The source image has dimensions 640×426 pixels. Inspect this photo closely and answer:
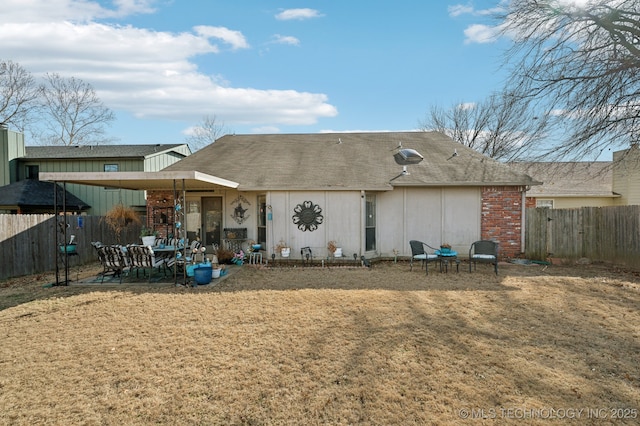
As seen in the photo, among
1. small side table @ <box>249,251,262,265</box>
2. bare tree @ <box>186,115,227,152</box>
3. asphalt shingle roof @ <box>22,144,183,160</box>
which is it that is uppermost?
bare tree @ <box>186,115,227,152</box>

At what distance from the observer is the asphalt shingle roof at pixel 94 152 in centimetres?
1836

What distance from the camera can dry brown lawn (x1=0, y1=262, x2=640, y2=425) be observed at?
318 centimetres

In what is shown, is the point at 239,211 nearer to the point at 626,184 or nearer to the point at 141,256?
the point at 141,256

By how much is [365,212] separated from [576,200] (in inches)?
602

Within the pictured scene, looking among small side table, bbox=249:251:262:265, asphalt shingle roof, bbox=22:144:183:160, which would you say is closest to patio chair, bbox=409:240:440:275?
small side table, bbox=249:251:262:265

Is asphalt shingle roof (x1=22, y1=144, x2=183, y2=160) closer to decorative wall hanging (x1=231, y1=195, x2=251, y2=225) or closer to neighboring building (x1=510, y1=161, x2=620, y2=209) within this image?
decorative wall hanging (x1=231, y1=195, x2=251, y2=225)

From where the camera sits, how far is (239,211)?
11.9 m

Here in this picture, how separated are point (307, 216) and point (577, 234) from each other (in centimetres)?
909

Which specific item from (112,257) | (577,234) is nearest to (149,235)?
(112,257)

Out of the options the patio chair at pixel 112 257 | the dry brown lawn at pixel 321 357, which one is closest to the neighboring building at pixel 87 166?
the patio chair at pixel 112 257

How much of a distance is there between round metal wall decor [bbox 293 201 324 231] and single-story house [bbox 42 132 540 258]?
3 cm

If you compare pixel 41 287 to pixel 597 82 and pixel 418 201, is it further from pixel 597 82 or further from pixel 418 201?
pixel 597 82

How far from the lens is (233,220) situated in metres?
11.9

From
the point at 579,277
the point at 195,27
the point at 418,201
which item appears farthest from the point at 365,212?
the point at 195,27
